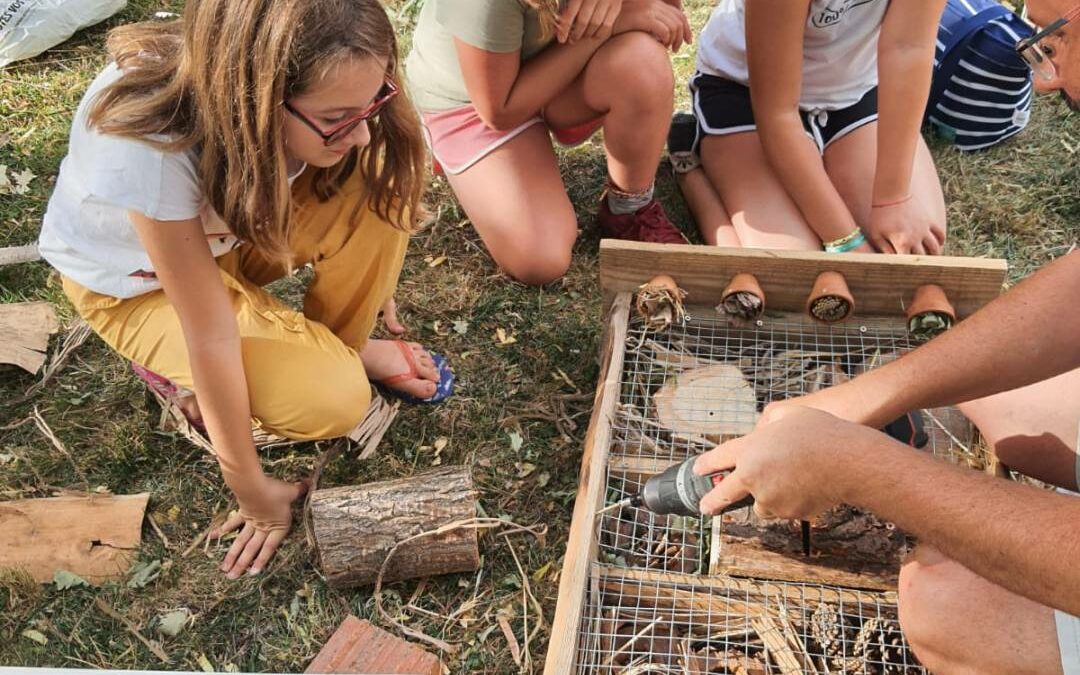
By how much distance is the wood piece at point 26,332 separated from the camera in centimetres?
256

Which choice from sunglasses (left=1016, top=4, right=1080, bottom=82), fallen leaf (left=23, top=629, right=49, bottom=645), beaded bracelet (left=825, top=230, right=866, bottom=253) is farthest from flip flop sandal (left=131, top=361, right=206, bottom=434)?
sunglasses (left=1016, top=4, right=1080, bottom=82)

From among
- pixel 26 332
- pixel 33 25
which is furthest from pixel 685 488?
pixel 33 25

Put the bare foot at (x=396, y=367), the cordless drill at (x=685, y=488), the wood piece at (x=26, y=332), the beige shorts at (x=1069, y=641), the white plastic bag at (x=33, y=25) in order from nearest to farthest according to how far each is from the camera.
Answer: the beige shorts at (x=1069, y=641) < the cordless drill at (x=685, y=488) < the bare foot at (x=396, y=367) < the wood piece at (x=26, y=332) < the white plastic bag at (x=33, y=25)

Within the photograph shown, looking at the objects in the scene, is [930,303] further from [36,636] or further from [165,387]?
[36,636]

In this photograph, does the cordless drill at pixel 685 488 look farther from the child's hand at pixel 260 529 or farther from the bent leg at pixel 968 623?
the child's hand at pixel 260 529

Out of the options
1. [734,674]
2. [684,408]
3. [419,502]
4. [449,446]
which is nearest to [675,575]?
[734,674]

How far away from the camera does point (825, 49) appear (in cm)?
270

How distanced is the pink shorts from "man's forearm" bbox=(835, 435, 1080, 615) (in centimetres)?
157

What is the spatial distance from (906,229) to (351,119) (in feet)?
5.27

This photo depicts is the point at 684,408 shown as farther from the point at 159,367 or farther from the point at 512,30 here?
the point at 159,367

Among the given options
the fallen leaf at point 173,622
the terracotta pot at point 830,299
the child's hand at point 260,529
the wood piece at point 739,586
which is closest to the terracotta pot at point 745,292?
the terracotta pot at point 830,299

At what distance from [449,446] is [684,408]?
65 centimetres

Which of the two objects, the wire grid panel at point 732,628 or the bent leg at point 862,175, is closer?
the wire grid panel at point 732,628

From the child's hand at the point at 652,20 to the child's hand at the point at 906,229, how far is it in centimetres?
77
